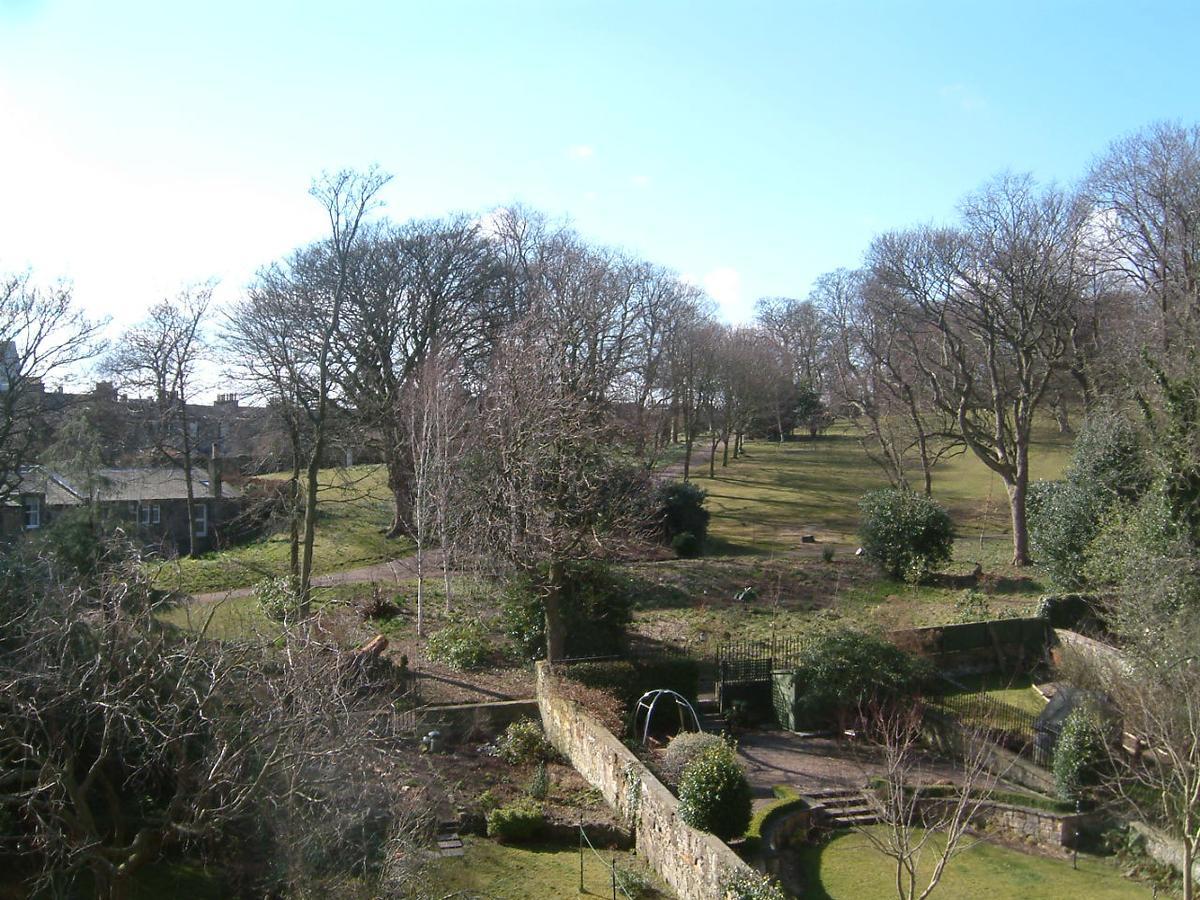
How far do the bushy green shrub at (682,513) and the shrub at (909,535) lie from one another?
689cm

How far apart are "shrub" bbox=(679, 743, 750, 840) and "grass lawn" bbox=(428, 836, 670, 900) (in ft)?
3.63

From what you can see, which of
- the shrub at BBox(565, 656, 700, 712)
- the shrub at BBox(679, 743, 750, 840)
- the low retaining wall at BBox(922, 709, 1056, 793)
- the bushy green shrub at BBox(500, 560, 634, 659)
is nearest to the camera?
the shrub at BBox(679, 743, 750, 840)

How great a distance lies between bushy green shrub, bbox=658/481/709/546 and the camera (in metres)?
35.8

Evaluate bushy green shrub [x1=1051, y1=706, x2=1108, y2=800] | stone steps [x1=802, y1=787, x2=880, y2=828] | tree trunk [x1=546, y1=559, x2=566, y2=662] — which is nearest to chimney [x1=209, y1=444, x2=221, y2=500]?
tree trunk [x1=546, y1=559, x2=566, y2=662]

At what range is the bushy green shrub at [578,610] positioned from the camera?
22.3 meters

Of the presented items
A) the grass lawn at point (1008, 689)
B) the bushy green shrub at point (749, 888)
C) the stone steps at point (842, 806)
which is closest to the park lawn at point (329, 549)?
the stone steps at point (842, 806)

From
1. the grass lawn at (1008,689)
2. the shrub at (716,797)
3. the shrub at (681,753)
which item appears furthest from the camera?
the grass lawn at (1008,689)

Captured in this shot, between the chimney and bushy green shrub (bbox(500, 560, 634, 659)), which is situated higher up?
the chimney

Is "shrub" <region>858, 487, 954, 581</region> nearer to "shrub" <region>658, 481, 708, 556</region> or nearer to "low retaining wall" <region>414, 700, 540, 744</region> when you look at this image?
"shrub" <region>658, 481, 708, 556</region>

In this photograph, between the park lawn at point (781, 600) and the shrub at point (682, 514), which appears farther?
the shrub at point (682, 514)

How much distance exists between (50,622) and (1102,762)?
649 inches

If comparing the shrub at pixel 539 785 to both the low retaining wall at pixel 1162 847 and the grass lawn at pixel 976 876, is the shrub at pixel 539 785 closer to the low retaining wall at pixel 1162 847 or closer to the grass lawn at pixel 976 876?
the grass lawn at pixel 976 876

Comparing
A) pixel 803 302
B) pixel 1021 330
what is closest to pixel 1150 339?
pixel 1021 330

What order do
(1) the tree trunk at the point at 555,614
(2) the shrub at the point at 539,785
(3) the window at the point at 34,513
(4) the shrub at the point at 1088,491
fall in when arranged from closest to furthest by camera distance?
A: (2) the shrub at the point at 539,785 → (1) the tree trunk at the point at 555,614 → (4) the shrub at the point at 1088,491 → (3) the window at the point at 34,513
